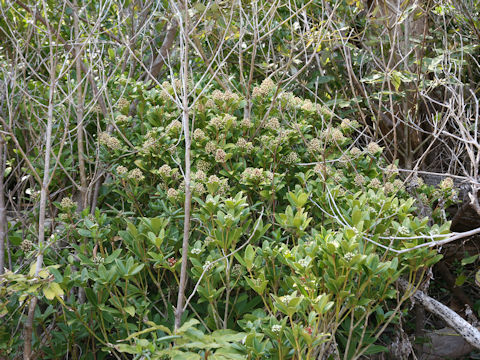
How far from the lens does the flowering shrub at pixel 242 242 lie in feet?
7.25

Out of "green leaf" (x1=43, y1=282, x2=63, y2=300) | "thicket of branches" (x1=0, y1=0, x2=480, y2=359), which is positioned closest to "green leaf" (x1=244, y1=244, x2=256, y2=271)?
"thicket of branches" (x1=0, y1=0, x2=480, y2=359)

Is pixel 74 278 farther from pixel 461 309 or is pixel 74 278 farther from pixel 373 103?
pixel 461 309

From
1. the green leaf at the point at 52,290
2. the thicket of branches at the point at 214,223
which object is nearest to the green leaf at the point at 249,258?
the thicket of branches at the point at 214,223

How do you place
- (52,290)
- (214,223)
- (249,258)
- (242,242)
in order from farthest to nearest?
(242,242), (214,223), (249,258), (52,290)

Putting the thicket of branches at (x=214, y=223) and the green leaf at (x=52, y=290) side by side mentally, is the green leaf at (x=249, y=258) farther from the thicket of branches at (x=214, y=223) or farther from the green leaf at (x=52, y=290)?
the green leaf at (x=52, y=290)

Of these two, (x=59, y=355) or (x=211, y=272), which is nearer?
(x=211, y=272)

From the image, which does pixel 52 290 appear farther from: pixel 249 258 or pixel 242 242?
pixel 242 242

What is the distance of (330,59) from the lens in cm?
430

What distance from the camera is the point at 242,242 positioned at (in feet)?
9.15

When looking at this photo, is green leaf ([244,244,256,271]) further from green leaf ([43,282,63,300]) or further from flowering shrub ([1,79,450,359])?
green leaf ([43,282,63,300])

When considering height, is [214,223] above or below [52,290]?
above

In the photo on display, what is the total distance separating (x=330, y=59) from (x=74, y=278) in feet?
9.16

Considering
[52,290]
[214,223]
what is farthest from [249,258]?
[52,290]

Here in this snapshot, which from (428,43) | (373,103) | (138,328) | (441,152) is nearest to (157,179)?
(138,328)
